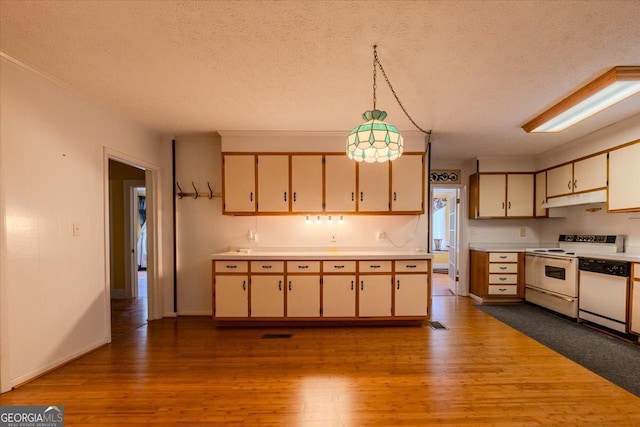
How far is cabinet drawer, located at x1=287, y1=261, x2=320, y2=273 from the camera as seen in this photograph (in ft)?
11.8

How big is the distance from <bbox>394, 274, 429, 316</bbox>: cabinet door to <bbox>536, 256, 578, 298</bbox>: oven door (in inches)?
A: 80.5

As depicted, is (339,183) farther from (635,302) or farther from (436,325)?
(635,302)

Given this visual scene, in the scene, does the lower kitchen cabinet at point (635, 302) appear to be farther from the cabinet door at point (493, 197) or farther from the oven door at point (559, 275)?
the cabinet door at point (493, 197)

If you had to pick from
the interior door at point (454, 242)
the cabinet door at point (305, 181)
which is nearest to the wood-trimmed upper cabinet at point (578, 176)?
the interior door at point (454, 242)

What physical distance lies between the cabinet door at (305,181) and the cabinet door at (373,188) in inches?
22.1

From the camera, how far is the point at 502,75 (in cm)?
237

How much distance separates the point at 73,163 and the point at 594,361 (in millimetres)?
5318

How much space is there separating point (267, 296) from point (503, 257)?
3.90 m

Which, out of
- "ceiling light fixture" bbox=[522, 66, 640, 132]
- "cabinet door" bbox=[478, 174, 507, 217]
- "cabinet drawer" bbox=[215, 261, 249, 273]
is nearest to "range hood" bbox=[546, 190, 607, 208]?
"cabinet door" bbox=[478, 174, 507, 217]

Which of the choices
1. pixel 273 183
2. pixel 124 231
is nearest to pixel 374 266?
pixel 273 183

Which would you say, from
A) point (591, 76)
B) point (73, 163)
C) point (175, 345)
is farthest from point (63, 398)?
point (591, 76)

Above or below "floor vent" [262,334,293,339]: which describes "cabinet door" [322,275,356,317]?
above

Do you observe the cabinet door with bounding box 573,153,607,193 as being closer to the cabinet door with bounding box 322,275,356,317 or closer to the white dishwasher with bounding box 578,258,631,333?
the white dishwasher with bounding box 578,258,631,333

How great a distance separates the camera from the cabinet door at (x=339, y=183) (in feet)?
12.6
